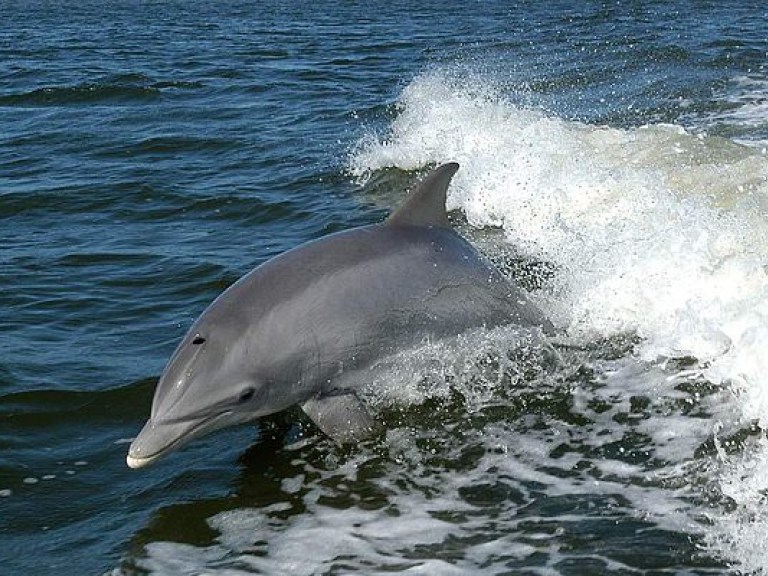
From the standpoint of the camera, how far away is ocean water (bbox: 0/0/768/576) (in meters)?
6.22

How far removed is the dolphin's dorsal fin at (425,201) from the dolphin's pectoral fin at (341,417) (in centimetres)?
128

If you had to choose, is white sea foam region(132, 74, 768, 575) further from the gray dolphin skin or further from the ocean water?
the gray dolphin skin

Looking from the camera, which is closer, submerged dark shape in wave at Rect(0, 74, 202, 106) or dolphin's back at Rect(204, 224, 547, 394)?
dolphin's back at Rect(204, 224, 547, 394)

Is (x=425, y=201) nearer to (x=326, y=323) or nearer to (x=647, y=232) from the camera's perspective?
(x=326, y=323)

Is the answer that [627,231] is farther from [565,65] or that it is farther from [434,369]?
[565,65]

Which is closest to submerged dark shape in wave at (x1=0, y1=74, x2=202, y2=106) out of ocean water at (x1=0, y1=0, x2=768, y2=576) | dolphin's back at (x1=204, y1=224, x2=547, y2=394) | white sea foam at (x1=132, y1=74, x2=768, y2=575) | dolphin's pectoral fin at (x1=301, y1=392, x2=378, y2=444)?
ocean water at (x1=0, y1=0, x2=768, y2=576)

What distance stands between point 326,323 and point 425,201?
1167mm

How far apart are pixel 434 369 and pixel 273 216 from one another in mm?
5897

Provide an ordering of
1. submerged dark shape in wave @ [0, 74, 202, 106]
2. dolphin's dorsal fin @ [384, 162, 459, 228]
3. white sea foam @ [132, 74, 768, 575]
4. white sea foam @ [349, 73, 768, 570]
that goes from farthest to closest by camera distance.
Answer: submerged dark shape in wave @ [0, 74, 202, 106]
dolphin's dorsal fin @ [384, 162, 459, 228]
white sea foam @ [349, 73, 768, 570]
white sea foam @ [132, 74, 768, 575]

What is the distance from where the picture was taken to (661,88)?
68.6 ft

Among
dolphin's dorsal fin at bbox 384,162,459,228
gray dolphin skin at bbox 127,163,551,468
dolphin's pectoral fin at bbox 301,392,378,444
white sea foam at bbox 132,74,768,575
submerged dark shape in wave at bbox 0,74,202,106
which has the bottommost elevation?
white sea foam at bbox 132,74,768,575

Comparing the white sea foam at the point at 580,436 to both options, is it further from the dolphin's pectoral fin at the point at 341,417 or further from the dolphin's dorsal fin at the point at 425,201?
the dolphin's dorsal fin at the point at 425,201

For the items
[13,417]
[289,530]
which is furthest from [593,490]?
[13,417]

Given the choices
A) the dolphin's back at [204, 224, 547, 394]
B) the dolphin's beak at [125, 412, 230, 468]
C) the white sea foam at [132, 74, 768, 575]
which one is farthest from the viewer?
the dolphin's back at [204, 224, 547, 394]
